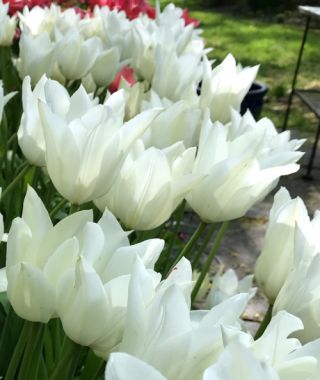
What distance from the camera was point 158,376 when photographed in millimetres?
428

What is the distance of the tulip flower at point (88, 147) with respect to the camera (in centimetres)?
81

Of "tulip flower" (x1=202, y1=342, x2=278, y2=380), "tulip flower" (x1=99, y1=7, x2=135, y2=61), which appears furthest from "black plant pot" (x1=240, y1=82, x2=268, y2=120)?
"tulip flower" (x1=202, y1=342, x2=278, y2=380)

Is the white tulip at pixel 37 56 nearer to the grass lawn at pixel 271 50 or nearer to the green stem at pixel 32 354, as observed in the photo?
the green stem at pixel 32 354

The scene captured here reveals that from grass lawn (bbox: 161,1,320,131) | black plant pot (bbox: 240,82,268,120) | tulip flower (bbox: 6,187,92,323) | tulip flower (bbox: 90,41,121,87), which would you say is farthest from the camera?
grass lawn (bbox: 161,1,320,131)

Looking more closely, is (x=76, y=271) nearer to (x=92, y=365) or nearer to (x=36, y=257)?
(x=36, y=257)

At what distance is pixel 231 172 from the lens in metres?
0.87

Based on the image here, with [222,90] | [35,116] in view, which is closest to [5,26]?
[222,90]

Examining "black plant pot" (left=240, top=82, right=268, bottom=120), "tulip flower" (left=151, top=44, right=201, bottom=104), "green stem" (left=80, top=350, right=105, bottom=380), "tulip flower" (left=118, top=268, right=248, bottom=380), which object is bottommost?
"black plant pot" (left=240, top=82, right=268, bottom=120)

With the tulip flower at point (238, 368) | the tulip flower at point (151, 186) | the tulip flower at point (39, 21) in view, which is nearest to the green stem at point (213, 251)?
the tulip flower at point (151, 186)

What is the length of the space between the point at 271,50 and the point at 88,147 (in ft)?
19.9

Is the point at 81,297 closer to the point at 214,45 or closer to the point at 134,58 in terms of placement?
the point at 134,58

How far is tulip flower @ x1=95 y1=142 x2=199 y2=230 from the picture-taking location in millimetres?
838

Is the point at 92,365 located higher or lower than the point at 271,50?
higher

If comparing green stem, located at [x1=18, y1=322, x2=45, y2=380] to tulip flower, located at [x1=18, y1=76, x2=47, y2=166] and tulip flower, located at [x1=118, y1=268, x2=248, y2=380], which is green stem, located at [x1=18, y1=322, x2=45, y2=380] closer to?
tulip flower, located at [x1=118, y1=268, x2=248, y2=380]
